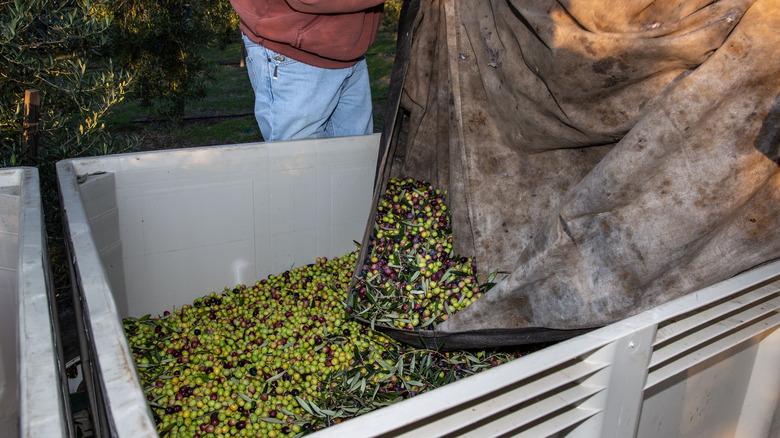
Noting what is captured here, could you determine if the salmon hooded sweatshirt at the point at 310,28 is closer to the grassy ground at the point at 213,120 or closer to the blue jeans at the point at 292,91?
the blue jeans at the point at 292,91

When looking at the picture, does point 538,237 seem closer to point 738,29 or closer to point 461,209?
point 461,209

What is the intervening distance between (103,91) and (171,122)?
360 cm

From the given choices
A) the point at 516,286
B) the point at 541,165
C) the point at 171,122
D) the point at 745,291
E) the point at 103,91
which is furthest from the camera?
the point at 171,122

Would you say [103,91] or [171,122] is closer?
[103,91]

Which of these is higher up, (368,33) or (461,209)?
(368,33)

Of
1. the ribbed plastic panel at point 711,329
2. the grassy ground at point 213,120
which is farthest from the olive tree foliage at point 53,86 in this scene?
the ribbed plastic panel at point 711,329

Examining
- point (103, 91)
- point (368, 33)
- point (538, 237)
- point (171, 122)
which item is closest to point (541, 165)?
point (538, 237)

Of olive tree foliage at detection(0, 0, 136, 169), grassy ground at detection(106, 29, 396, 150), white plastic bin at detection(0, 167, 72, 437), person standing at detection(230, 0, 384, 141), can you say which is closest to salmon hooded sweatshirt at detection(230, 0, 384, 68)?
person standing at detection(230, 0, 384, 141)

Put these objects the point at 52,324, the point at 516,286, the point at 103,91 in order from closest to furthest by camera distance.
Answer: the point at 52,324 < the point at 516,286 < the point at 103,91

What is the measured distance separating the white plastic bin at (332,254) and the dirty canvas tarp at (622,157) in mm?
236

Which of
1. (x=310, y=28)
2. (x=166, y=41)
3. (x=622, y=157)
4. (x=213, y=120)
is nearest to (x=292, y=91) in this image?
(x=310, y=28)

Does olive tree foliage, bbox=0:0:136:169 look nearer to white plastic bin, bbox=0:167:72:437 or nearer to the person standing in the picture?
white plastic bin, bbox=0:167:72:437

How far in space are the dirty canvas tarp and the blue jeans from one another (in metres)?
1.16

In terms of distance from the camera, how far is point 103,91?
4211 millimetres
